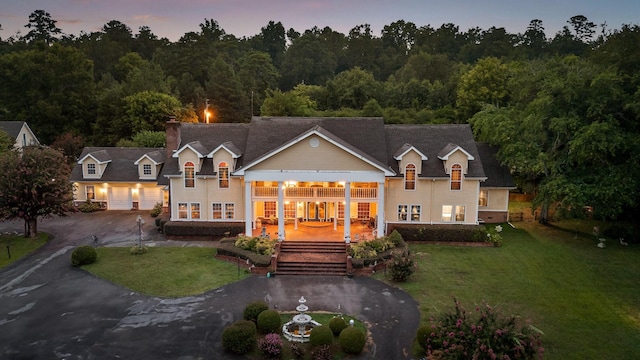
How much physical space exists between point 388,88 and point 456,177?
39391 millimetres

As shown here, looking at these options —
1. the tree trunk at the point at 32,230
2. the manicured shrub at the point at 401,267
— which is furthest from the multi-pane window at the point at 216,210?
the manicured shrub at the point at 401,267

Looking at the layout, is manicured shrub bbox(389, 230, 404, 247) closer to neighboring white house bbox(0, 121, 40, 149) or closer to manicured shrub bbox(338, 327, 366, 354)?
manicured shrub bbox(338, 327, 366, 354)

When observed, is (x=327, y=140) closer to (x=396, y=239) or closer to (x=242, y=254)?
(x=396, y=239)

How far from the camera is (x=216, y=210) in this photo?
115 ft

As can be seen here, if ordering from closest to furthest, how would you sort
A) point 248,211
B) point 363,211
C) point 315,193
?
point 248,211
point 315,193
point 363,211

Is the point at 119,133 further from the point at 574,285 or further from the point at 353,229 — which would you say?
the point at 574,285

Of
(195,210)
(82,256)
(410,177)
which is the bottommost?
(82,256)

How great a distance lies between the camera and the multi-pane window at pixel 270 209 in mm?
35719

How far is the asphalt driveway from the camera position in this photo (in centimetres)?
1867

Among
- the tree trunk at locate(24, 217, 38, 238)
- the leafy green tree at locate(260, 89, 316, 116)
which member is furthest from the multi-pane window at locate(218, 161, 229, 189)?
the leafy green tree at locate(260, 89, 316, 116)

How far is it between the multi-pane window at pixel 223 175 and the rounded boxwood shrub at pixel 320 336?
1824 centimetres

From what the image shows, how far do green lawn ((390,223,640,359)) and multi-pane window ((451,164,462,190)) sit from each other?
15.4 feet

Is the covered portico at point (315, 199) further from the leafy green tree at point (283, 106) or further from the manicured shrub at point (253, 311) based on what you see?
the leafy green tree at point (283, 106)

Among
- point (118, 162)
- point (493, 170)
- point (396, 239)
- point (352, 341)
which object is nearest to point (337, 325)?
point (352, 341)
